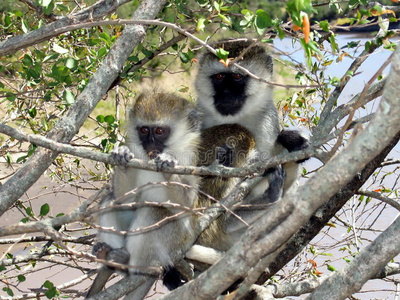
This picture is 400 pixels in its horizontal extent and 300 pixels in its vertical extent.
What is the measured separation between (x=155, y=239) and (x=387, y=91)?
2094 mm

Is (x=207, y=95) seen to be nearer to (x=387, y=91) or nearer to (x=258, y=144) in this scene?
(x=258, y=144)

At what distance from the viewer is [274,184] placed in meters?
3.55

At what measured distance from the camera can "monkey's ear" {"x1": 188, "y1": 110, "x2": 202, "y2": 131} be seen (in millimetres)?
3472

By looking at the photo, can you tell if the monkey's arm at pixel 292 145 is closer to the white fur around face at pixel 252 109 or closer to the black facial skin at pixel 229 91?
the white fur around face at pixel 252 109

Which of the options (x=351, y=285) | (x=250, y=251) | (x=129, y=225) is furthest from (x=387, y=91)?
(x=129, y=225)

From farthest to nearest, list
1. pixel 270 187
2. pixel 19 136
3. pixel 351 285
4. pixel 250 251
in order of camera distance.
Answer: pixel 270 187
pixel 19 136
pixel 351 285
pixel 250 251

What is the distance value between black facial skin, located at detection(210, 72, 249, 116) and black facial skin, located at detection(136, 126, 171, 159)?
67 cm

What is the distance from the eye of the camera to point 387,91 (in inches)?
55.2

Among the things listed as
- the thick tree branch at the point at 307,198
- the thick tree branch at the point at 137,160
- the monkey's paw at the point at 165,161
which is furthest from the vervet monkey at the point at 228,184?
the thick tree branch at the point at 307,198

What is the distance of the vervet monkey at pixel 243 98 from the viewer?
12.5 ft

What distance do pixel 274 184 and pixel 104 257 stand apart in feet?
3.93

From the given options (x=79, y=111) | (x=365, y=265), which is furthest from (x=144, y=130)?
(x=365, y=265)

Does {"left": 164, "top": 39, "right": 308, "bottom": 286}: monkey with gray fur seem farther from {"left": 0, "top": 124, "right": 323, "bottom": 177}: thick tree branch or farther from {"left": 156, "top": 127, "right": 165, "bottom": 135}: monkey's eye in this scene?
{"left": 0, "top": 124, "right": 323, "bottom": 177}: thick tree branch

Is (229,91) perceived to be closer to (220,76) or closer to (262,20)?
(220,76)
